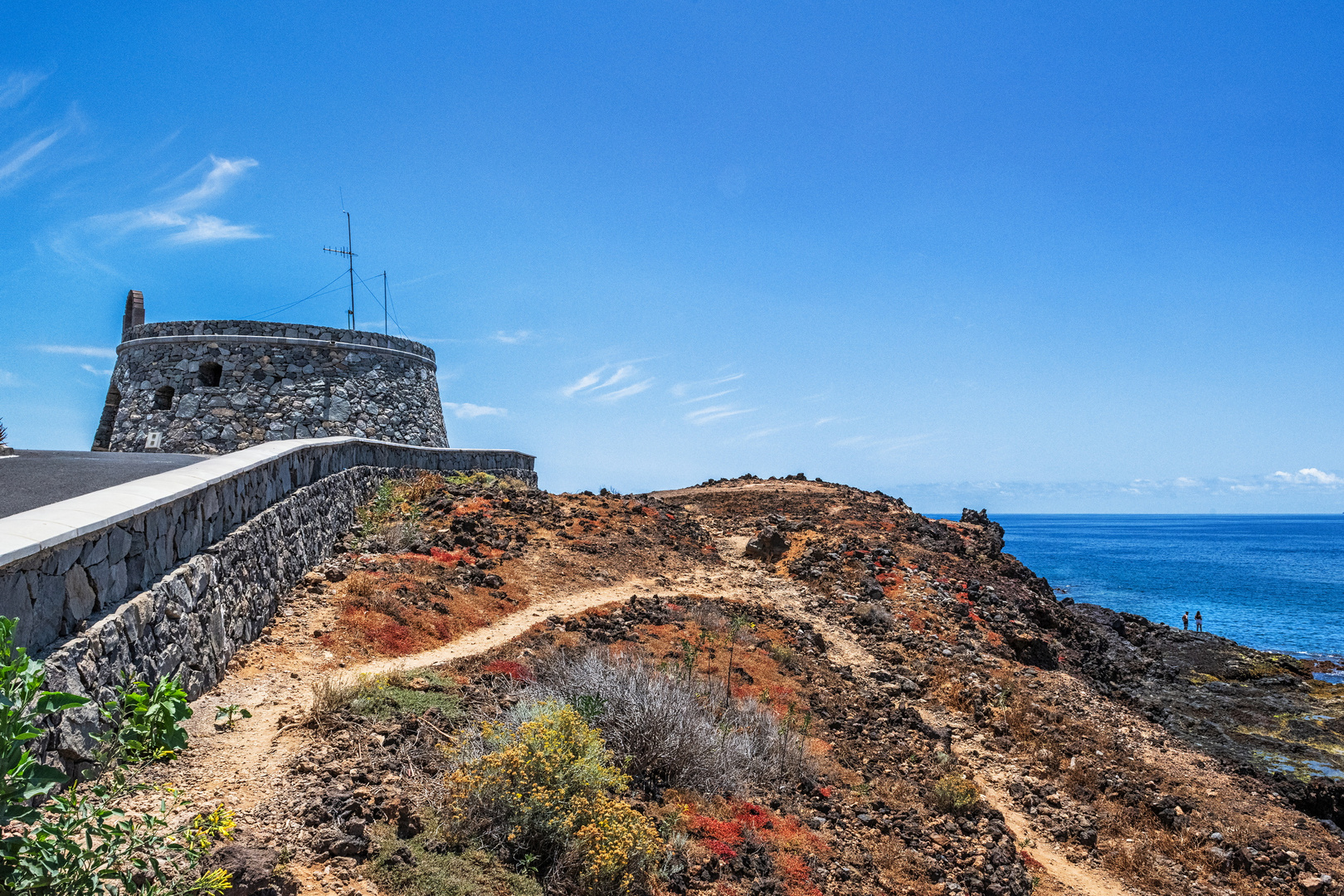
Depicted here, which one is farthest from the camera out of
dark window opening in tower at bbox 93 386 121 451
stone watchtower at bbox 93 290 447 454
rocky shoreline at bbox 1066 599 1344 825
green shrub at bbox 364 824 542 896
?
dark window opening in tower at bbox 93 386 121 451

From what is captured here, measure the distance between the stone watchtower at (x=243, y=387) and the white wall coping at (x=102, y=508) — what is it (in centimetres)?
1231

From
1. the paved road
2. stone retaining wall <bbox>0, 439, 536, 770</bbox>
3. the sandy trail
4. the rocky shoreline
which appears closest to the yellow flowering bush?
the sandy trail

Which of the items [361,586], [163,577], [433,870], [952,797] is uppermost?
[163,577]

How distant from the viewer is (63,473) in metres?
8.67

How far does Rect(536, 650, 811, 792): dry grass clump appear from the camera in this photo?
7.10 metres

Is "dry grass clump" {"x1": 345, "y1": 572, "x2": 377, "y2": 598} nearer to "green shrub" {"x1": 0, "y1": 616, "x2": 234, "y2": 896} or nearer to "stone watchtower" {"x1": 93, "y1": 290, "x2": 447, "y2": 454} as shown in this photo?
"green shrub" {"x1": 0, "y1": 616, "x2": 234, "y2": 896}

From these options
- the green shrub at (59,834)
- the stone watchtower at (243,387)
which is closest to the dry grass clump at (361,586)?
the green shrub at (59,834)

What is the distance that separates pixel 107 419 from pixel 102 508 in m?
22.2

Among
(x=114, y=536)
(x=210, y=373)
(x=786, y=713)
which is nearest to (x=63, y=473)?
(x=114, y=536)

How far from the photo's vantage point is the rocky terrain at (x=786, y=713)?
18.0ft

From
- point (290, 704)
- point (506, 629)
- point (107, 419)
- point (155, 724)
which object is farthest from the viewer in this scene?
point (107, 419)

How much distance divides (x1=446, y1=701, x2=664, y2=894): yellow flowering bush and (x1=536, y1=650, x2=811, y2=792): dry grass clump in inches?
49.8

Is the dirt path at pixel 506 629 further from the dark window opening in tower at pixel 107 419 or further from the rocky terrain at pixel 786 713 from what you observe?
the dark window opening in tower at pixel 107 419

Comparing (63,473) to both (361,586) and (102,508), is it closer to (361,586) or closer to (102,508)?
(361,586)
